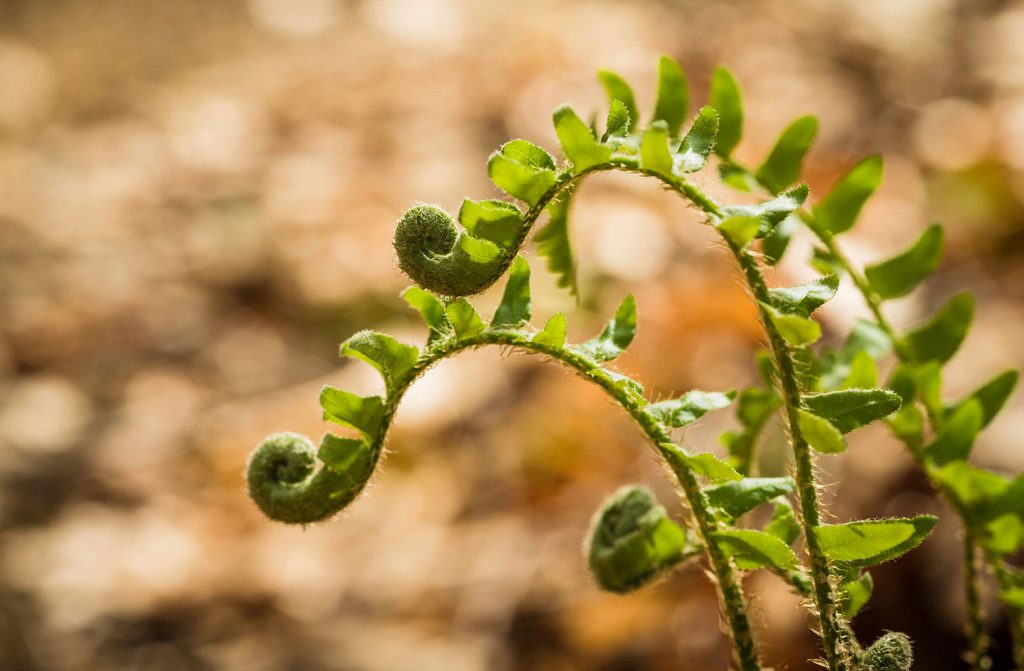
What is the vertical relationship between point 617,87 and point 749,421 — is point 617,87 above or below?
above

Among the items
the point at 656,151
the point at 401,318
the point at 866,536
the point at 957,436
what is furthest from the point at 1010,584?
the point at 401,318

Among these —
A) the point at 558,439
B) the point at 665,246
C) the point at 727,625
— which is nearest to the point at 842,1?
the point at 665,246

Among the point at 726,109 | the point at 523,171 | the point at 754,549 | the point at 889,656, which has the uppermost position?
the point at 726,109

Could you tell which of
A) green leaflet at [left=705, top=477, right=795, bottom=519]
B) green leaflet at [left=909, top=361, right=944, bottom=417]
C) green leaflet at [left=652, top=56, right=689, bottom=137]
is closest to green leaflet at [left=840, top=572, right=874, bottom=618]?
green leaflet at [left=705, top=477, right=795, bottom=519]

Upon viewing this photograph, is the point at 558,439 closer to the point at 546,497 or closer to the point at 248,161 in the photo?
the point at 546,497

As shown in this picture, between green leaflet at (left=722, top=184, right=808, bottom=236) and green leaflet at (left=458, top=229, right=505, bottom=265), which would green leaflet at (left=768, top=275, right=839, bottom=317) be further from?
green leaflet at (left=458, top=229, right=505, bottom=265)

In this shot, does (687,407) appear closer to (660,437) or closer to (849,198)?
(660,437)
